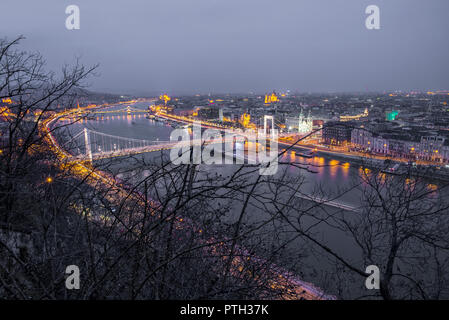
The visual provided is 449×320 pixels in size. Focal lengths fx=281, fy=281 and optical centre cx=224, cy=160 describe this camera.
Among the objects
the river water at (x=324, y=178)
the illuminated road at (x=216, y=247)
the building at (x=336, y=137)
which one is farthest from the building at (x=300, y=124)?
the illuminated road at (x=216, y=247)

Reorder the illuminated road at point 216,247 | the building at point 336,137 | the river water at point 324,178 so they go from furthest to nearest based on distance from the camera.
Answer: the building at point 336,137
the river water at point 324,178
the illuminated road at point 216,247

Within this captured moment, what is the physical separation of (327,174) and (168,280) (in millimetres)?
7617

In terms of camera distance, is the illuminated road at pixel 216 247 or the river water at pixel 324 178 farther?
the river water at pixel 324 178

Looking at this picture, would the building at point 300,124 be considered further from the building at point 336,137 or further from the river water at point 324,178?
the river water at point 324,178

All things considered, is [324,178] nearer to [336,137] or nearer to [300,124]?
[336,137]

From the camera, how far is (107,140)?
13781 millimetres

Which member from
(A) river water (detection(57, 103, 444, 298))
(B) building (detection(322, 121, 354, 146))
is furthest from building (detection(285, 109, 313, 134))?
(A) river water (detection(57, 103, 444, 298))

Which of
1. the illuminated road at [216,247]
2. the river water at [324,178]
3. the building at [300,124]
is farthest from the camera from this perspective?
the building at [300,124]

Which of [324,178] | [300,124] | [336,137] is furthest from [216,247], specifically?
[300,124]

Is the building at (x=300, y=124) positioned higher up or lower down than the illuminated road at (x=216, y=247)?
higher up

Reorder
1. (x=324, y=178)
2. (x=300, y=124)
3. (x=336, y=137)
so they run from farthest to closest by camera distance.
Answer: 1. (x=300, y=124)
2. (x=336, y=137)
3. (x=324, y=178)

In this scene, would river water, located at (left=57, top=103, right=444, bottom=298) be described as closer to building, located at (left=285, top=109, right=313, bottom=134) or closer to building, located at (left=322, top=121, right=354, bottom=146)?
building, located at (left=322, top=121, right=354, bottom=146)
